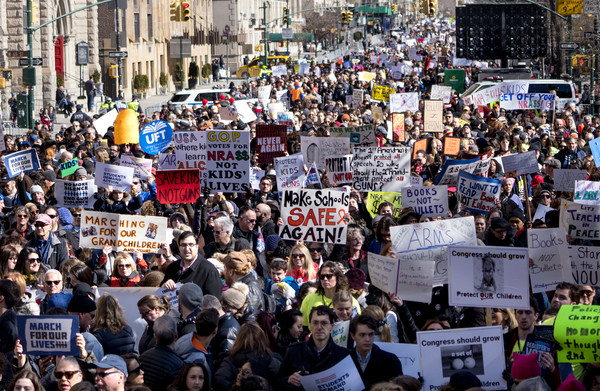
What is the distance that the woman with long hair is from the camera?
24.9 ft

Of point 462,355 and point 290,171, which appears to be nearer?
point 462,355

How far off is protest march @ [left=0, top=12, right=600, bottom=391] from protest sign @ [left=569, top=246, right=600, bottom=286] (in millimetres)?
16

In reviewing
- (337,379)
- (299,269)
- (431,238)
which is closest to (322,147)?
(431,238)

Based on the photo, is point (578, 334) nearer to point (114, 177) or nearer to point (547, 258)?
point (547, 258)

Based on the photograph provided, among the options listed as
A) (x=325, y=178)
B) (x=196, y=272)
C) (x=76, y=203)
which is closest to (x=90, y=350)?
(x=196, y=272)

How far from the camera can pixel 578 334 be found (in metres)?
A: 6.48

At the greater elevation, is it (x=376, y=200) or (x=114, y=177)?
(x=114, y=177)

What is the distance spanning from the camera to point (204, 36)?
71.9 metres

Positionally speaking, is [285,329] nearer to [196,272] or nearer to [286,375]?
[286,375]

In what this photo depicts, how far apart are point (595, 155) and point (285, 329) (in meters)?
7.84

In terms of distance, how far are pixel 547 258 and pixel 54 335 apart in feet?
13.4

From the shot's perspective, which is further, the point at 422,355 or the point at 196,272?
the point at 196,272

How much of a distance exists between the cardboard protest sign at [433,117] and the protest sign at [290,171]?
23.4 feet

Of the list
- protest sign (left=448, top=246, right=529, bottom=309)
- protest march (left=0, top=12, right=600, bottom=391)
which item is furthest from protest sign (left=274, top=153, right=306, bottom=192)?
protest sign (left=448, top=246, right=529, bottom=309)
